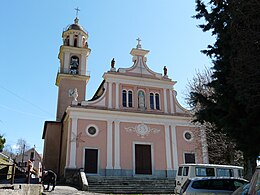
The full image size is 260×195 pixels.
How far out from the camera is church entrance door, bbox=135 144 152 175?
21.0 metres

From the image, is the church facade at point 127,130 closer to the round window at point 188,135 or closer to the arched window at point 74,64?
the round window at point 188,135

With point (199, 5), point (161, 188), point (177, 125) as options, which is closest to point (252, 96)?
point (199, 5)

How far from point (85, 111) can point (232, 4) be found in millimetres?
15512

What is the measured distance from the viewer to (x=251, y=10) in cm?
653

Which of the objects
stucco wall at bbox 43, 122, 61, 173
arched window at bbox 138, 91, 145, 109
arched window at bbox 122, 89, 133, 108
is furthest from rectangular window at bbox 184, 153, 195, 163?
stucco wall at bbox 43, 122, 61, 173

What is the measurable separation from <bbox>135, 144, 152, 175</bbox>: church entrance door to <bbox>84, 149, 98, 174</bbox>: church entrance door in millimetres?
3198

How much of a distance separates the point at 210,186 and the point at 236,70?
181 inches

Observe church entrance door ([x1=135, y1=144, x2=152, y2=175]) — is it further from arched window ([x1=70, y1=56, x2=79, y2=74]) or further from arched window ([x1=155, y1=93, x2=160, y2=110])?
arched window ([x1=70, y1=56, x2=79, y2=74])

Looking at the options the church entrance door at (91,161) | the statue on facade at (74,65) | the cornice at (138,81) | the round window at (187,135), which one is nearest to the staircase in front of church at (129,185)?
the church entrance door at (91,161)

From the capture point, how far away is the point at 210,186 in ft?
31.0

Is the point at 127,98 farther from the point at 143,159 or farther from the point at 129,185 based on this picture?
the point at 129,185

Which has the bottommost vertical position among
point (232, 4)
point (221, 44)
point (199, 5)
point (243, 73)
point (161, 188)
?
point (161, 188)

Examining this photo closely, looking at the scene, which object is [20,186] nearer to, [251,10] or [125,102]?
[251,10]

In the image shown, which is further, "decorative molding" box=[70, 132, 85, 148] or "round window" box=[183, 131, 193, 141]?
"round window" box=[183, 131, 193, 141]
